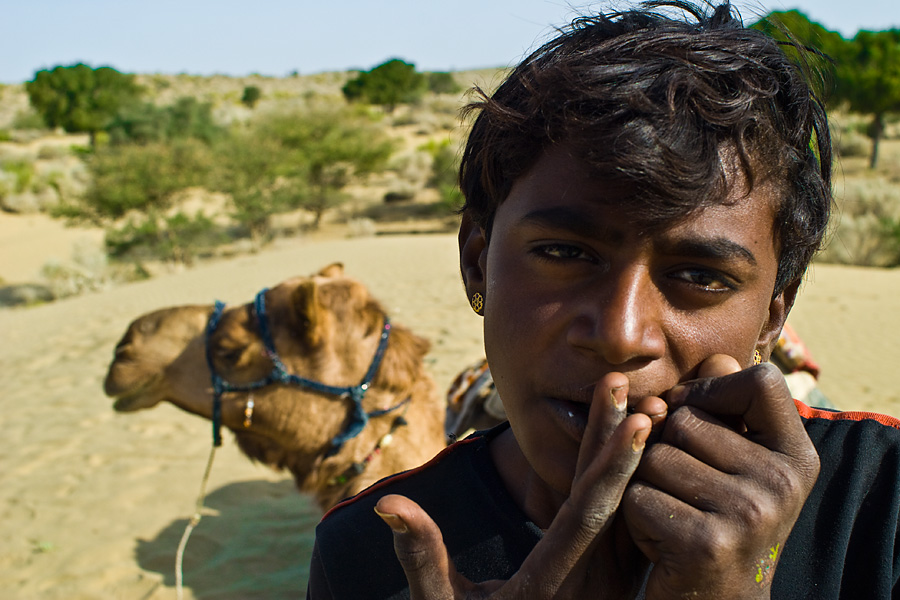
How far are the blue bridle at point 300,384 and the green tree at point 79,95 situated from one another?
168ft

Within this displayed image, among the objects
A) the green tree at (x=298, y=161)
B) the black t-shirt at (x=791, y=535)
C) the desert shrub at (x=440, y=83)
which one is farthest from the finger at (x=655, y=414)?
the desert shrub at (x=440, y=83)

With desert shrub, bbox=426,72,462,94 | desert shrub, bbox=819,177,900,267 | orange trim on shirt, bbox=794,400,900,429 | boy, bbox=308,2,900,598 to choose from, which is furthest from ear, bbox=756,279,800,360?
desert shrub, bbox=426,72,462,94

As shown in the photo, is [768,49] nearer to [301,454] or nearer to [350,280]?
[350,280]

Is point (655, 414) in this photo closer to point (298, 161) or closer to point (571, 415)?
point (571, 415)

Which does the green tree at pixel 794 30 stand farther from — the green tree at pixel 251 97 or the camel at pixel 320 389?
the green tree at pixel 251 97

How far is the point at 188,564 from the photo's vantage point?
473 centimetres

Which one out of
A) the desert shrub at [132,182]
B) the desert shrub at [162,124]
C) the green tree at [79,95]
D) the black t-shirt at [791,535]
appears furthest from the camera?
the green tree at [79,95]

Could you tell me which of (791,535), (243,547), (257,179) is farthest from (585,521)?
(257,179)

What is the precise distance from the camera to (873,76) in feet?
106

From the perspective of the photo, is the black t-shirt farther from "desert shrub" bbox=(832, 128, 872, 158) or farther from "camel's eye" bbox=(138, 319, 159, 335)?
"desert shrub" bbox=(832, 128, 872, 158)

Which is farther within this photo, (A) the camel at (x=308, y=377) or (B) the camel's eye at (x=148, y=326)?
(B) the camel's eye at (x=148, y=326)

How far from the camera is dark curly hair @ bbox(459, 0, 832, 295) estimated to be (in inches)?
49.3

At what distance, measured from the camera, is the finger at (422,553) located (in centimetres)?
96

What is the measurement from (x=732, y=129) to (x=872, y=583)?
35.8 inches
